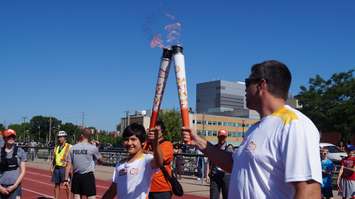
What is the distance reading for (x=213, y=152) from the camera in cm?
375

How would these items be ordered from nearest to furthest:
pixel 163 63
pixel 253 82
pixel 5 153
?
pixel 253 82 < pixel 163 63 < pixel 5 153

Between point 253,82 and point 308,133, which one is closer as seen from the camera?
point 308,133

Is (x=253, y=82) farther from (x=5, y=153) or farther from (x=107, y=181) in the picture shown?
(x=107, y=181)

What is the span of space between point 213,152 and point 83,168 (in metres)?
7.13

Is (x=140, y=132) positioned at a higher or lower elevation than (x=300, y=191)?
higher

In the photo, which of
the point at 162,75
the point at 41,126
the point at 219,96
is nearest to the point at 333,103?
the point at 162,75

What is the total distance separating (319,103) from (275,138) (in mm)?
50726

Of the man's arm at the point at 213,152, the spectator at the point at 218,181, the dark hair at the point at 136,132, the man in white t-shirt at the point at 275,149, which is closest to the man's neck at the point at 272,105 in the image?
the man in white t-shirt at the point at 275,149

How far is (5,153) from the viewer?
778cm

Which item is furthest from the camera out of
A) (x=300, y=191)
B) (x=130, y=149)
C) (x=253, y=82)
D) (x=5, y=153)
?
(x=5, y=153)

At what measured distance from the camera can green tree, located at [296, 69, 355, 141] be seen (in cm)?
4856

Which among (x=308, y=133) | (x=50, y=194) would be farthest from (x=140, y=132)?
(x=50, y=194)

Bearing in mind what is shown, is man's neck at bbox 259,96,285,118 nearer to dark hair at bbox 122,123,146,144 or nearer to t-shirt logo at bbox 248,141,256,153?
t-shirt logo at bbox 248,141,256,153

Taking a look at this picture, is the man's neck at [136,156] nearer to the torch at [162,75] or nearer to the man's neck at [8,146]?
the torch at [162,75]
